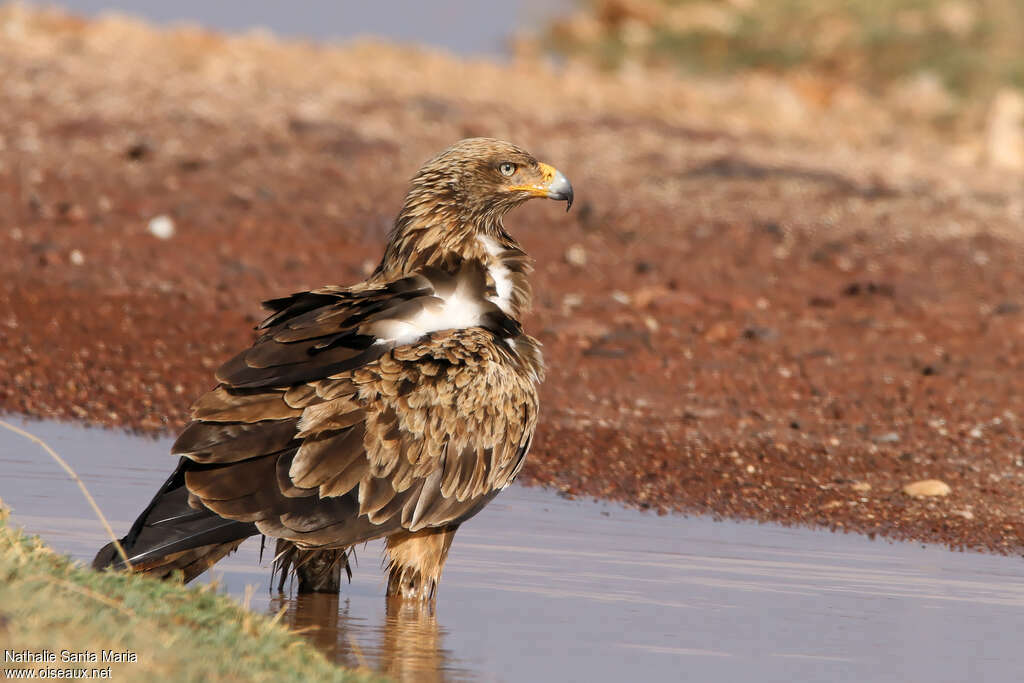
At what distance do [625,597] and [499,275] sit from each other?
4.34ft

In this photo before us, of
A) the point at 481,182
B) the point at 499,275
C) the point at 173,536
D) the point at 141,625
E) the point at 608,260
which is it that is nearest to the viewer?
the point at 141,625

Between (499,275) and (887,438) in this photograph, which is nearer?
(499,275)

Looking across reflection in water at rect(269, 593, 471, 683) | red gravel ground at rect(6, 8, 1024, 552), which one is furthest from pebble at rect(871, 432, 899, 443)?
reflection in water at rect(269, 593, 471, 683)

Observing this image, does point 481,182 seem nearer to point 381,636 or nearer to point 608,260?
point 381,636

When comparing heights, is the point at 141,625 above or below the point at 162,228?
below

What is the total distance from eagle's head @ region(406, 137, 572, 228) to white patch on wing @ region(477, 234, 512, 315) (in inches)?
3.6

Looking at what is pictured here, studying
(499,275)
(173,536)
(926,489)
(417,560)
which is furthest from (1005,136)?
(173,536)

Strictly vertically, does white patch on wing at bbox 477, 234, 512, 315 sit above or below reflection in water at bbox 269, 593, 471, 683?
above

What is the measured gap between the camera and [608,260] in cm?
1341

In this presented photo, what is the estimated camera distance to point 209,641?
192 inches

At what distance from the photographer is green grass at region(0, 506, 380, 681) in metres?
4.45

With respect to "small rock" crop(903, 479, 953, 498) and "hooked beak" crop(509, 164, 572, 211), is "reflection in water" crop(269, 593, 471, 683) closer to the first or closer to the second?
"hooked beak" crop(509, 164, 572, 211)

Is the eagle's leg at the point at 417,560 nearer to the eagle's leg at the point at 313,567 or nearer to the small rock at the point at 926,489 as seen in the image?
the eagle's leg at the point at 313,567

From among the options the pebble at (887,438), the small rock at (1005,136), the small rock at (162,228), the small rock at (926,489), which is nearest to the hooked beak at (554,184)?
the small rock at (926,489)
